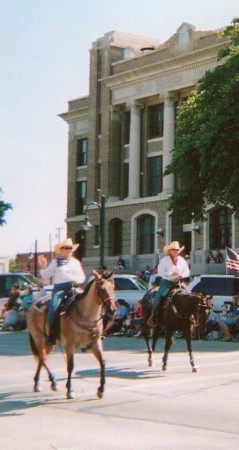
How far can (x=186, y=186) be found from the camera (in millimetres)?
36531

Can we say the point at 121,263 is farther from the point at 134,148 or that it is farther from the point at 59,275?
the point at 59,275

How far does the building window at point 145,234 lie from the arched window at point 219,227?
247 inches

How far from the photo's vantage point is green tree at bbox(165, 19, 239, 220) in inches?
1332

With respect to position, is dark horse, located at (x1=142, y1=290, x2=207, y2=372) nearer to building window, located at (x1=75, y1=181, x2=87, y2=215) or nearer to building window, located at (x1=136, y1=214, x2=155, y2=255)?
building window, located at (x1=136, y1=214, x2=155, y2=255)

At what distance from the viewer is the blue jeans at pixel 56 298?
43.8ft

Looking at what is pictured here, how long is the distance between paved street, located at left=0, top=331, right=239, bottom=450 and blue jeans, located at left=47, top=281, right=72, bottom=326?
3.90ft

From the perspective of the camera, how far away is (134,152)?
209ft

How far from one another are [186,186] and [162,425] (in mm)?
26466

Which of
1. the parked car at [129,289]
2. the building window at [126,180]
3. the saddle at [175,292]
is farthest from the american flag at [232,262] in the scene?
the building window at [126,180]

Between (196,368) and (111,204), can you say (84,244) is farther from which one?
(196,368)

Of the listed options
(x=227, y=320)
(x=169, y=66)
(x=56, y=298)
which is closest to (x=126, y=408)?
(x=56, y=298)

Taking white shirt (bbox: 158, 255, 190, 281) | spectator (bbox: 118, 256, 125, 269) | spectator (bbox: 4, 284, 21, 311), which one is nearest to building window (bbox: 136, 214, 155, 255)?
spectator (bbox: 118, 256, 125, 269)

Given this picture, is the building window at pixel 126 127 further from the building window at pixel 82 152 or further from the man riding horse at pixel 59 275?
the man riding horse at pixel 59 275

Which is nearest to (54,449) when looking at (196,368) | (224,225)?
(196,368)
